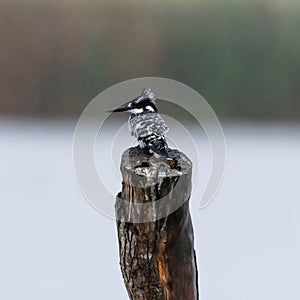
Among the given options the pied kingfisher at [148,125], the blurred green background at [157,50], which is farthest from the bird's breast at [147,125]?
the blurred green background at [157,50]

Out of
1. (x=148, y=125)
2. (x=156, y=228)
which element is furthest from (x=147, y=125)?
(x=156, y=228)

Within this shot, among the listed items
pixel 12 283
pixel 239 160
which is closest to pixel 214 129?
pixel 12 283

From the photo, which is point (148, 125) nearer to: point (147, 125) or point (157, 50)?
point (147, 125)

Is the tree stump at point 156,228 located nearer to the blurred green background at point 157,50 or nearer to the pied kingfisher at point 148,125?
the pied kingfisher at point 148,125

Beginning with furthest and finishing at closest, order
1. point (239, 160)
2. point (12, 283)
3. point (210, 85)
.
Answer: point (210, 85)
point (239, 160)
point (12, 283)

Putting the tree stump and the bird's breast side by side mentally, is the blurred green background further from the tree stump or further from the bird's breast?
the tree stump

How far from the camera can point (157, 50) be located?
12.0 ft

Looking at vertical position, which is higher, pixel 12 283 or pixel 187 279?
pixel 12 283

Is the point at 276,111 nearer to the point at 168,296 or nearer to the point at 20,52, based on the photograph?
the point at 20,52

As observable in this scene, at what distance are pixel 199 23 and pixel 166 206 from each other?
2.94 m

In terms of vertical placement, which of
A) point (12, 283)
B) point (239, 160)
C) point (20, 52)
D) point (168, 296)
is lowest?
point (168, 296)

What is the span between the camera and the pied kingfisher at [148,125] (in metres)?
0.99

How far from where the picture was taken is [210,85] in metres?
3.60

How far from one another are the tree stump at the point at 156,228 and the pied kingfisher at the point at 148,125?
30 mm
